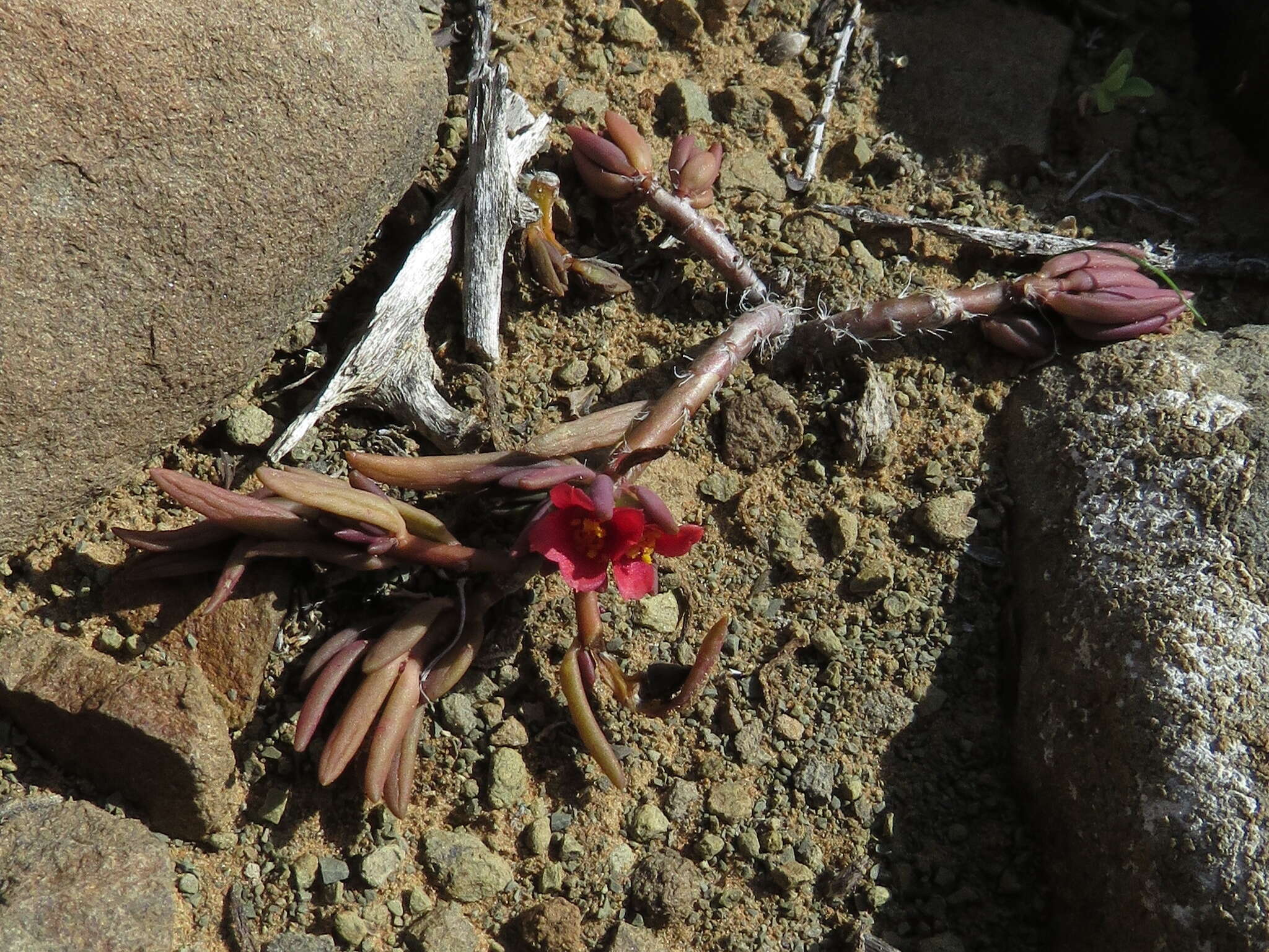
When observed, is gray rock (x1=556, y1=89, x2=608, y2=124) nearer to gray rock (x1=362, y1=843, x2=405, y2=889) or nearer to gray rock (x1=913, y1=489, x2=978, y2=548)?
gray rock (x1=913, y1=489, x2=978, y2=548)

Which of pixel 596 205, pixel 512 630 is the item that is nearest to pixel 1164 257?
pixel 596 205

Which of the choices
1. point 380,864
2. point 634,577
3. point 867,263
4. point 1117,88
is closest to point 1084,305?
point 867,263

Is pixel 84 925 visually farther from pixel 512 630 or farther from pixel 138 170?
pixel 138 170

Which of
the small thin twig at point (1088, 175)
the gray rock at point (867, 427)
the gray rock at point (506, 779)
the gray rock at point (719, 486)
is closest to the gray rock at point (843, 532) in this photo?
the gray rock at point (867, 427)

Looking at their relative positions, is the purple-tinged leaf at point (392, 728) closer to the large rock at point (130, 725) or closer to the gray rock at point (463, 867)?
the gray rock at point (463, 867)

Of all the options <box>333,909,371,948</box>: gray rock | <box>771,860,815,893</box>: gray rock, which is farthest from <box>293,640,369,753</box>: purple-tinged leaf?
<box>771,860,815,893</box>: gray rock

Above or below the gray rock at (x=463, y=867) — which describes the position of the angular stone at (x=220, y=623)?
above

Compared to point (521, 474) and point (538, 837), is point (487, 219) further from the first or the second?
point (538, 837)
